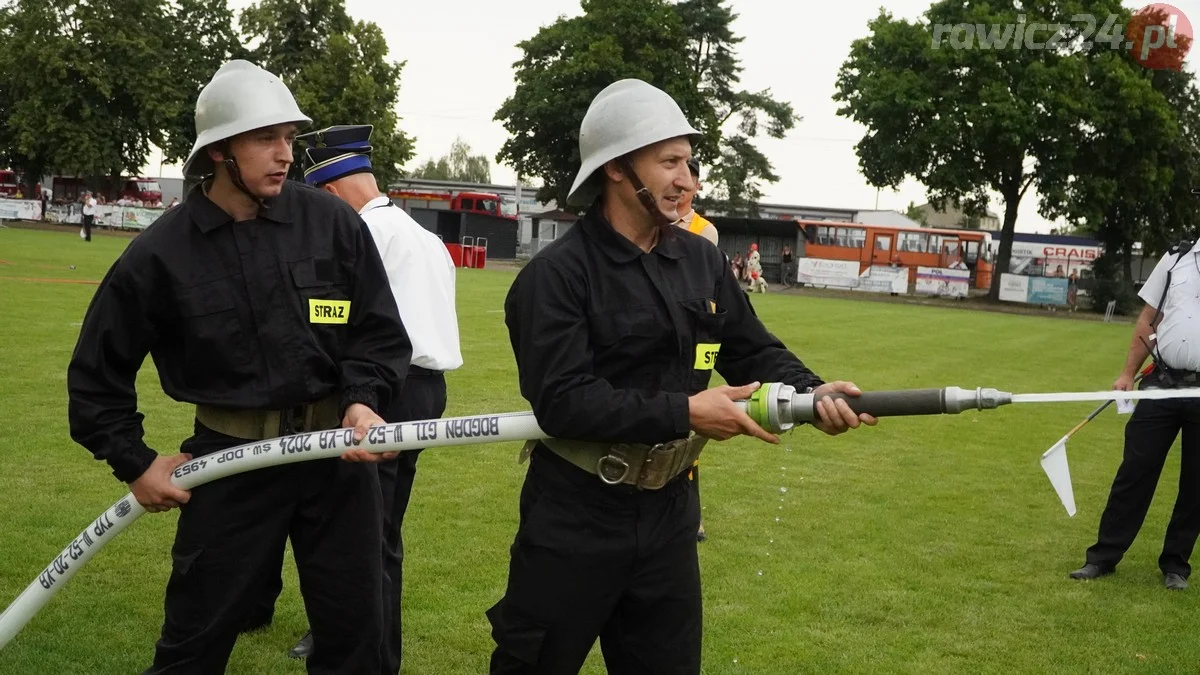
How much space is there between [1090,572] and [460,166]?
14984 cm

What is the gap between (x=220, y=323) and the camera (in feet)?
12.4

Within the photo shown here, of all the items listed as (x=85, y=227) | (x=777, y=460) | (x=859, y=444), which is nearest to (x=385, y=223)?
(x=777, y=460)

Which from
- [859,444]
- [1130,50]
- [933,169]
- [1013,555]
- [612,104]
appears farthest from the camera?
[933,169]

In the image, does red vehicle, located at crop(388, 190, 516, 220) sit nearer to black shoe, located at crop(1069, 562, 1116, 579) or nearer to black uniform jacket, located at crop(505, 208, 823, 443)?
black shoe, located at crop(1069, 562, 1116, 579)

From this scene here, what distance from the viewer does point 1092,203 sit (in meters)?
50.1

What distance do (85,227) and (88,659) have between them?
4173 cm

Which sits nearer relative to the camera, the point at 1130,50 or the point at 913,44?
the point at 1130,50

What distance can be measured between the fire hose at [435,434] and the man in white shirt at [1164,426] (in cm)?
350

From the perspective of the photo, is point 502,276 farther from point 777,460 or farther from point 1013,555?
point 1013,555

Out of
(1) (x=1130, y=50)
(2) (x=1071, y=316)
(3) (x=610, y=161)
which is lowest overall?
(2) (x=1071, y=316)

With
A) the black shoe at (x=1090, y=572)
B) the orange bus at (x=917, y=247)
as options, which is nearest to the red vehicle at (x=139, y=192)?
the orange bus at (x=917, y=247)

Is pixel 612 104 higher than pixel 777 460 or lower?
higher

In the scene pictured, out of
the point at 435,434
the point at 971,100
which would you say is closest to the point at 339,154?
the point at 435,434

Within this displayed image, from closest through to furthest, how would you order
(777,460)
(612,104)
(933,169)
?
(612,104) → (777,460) → (933,169)
